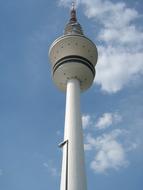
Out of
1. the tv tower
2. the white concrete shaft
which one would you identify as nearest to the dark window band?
the tv tower

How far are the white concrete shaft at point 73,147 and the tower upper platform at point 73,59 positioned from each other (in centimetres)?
285

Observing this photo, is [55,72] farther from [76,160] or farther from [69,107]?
[76,160]

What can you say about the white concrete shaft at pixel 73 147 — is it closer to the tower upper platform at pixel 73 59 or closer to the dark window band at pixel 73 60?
the tower upper platform at pixel 73 59

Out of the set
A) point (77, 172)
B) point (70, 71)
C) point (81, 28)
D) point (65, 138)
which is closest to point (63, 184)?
point (77, 172)

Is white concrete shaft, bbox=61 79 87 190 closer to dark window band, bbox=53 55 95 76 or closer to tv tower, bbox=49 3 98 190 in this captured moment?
tv tower, bbox=49 3 98 190

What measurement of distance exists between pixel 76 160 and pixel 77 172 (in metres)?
1.38

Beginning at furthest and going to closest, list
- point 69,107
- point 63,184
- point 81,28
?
point 81,28, point 69,107, point 63,184

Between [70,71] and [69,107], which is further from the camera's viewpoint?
[70,71]

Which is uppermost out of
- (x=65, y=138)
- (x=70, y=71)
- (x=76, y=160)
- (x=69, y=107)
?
(x=70, y=71)

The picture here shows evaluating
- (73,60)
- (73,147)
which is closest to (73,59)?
(73,60)

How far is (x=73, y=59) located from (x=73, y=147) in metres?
13.0

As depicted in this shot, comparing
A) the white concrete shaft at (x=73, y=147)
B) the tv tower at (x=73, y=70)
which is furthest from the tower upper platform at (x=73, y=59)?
the white concrete shaft at (x=73, y=147)

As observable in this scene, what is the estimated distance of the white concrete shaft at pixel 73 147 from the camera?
3350cm

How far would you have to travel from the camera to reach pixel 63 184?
110ft
